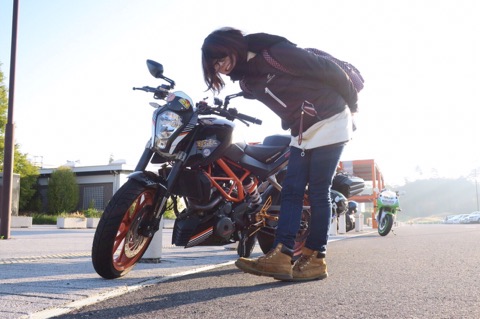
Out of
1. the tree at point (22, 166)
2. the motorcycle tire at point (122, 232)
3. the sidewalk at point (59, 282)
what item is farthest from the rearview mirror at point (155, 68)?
the tree at point (22, 166)

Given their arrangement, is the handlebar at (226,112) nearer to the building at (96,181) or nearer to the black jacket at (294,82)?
the black jacket at (294,82)

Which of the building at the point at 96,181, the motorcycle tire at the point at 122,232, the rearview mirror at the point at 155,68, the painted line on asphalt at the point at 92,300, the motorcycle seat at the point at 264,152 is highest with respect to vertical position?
the building at the point at 96,181

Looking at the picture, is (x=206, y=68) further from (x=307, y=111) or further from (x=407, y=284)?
(x=407, y=284)

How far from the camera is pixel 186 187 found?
11.2 feet

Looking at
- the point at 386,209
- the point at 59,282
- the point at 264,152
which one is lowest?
the point at 59,282

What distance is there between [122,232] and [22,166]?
29870 millimetres

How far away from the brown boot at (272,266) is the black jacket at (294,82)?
0.84 meters

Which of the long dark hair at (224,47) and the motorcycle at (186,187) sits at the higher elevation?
the long dark hair at (224,47)

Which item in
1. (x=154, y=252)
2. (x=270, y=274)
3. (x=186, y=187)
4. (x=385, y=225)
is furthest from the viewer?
(x=385, y=225)

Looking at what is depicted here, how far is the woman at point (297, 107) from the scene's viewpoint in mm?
3152

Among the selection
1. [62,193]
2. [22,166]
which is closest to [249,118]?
[22,166]

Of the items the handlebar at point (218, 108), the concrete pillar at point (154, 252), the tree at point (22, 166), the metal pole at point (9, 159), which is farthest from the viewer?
the tree at point (22, 166)

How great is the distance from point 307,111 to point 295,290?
1138mm

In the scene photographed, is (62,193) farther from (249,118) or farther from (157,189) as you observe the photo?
(157,189)
